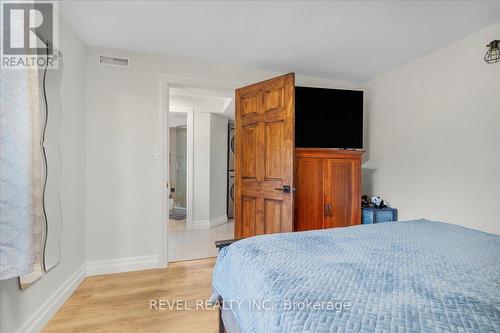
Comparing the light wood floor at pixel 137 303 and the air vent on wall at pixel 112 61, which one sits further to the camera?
the air vent on wall at pixel 112 61

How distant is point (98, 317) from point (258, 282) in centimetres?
161

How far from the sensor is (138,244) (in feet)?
8.61

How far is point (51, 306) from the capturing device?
1.76 metres

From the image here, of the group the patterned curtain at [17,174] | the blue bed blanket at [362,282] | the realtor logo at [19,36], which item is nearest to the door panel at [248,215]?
the blue bed blanket at [362,282]

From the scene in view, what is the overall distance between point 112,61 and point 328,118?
8.26ft

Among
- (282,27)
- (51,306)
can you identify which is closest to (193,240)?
(51,306)

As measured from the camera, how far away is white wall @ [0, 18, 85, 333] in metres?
1.58

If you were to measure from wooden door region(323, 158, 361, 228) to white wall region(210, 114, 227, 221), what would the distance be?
7.71 feet

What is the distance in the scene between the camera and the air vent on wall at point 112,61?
2.48 m

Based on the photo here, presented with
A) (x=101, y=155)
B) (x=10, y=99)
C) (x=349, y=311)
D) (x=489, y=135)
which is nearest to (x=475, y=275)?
(x=349, y=311)

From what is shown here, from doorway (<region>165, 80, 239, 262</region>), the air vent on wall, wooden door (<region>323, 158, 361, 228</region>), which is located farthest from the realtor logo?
wooden door (<region>323, 158, 361, 228</region>)

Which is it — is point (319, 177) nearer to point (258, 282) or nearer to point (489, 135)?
point (489, 135)

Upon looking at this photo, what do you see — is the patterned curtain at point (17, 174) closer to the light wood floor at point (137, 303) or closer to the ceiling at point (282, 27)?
the light wood floor at point (137, 303)

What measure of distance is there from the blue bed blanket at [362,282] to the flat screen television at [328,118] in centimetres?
177
